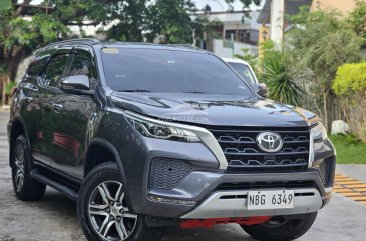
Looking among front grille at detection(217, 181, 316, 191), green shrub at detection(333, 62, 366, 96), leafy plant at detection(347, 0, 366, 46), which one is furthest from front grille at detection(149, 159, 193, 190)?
leafy plant at detection(347, 0, 366, 46)

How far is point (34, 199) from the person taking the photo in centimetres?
695

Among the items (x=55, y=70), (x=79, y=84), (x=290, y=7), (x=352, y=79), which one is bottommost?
(x=352, y=79)

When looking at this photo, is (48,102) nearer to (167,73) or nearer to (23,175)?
(23,175)

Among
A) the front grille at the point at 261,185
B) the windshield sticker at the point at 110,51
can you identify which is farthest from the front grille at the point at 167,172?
the windshield sticker at the point at 110,51

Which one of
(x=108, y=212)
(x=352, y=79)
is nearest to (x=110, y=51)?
(x=108, y=212)

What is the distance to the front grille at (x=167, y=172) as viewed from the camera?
4.21m

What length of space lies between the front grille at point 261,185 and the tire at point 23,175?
10.0ft

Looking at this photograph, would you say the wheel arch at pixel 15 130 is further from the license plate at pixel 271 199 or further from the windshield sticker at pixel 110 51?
the license plate at pixel 271 199

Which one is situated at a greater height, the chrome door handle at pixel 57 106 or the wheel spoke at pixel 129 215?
the chrome door handle at pixel 57 106

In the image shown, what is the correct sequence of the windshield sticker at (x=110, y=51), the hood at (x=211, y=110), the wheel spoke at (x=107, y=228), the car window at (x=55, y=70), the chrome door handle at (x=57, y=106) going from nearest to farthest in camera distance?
the hood at (x=211, y=110)
the wheel spoke at (x=107, y=228)
the windshield sticker at (x=110, y=51)
the chrome door handle at (x=57, y=106)
the car window at (x=55, y=70)

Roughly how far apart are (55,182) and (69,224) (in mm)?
427

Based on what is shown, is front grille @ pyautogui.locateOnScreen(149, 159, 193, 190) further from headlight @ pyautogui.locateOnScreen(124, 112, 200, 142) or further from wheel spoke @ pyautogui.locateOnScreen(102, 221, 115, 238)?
wheel spoke @ pyautogui.locateOnScreen(102, 221, 115, 238)

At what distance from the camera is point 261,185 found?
4.38 metres

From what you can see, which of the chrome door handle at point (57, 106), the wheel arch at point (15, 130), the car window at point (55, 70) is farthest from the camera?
the wheel arch at point (15, 130)
